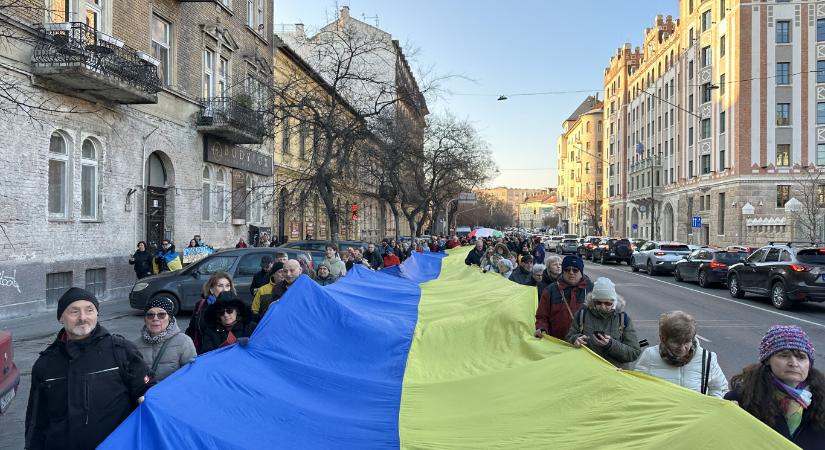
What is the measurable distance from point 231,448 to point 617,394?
2.45 metres

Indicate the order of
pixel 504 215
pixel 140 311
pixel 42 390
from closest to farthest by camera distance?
pixel 42 390 → pixel 140 311 → pixel 504 215

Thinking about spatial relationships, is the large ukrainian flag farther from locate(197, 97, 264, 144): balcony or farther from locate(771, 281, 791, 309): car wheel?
locate(197, 97, 264, 144): balcony

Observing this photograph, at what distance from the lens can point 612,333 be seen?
5117 millimetres

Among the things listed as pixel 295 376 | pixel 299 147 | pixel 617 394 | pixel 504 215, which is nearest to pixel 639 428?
pixel 617 394

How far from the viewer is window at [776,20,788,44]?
45787 mm

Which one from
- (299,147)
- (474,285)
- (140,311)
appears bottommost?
(140,311)

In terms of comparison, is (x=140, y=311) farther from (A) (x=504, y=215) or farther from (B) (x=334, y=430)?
(A) (x=504, y=215)

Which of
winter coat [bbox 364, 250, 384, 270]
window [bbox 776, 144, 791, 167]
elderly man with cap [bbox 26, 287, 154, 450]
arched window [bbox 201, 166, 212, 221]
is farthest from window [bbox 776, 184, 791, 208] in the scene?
elderly man with cap [bbox 26, 287, 154, 450]

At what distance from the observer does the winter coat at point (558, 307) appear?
20.6ft

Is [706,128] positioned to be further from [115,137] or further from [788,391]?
[788,391]

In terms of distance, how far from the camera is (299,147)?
114ft

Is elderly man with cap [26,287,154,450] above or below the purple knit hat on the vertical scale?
below

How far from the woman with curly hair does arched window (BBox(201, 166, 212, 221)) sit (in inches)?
875

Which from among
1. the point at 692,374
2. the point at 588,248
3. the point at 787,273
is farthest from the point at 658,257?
the point at 692,374
